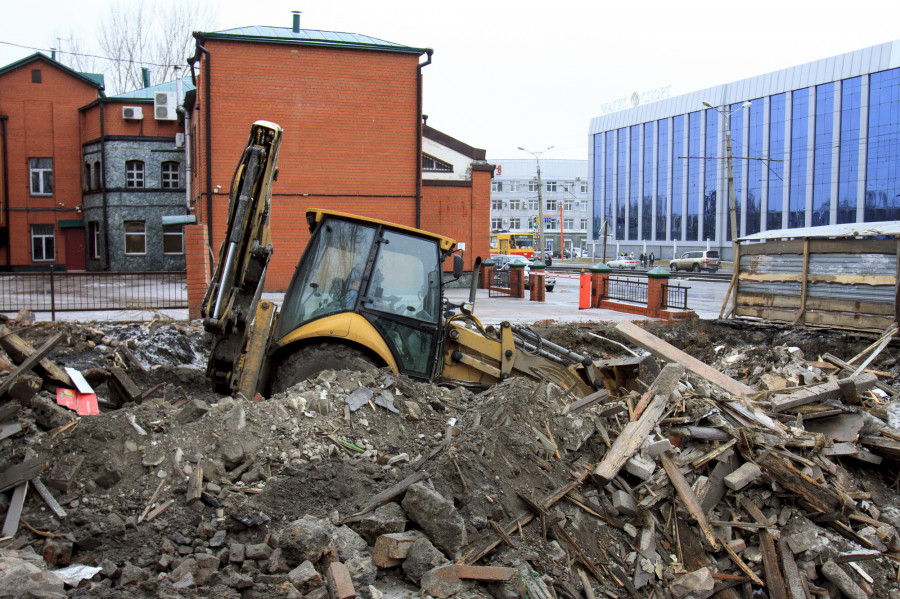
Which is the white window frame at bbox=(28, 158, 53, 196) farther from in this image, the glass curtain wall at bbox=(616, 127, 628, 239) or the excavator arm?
the glass curtain wall at bbox=(616, 127, 628, 239)

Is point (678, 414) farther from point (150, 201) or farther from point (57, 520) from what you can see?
point (150, 201)

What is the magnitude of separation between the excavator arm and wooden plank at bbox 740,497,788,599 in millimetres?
4218

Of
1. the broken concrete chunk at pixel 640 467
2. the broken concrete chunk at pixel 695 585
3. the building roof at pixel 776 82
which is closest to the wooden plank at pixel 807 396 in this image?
the broken concrete chunk at pixel 640 467

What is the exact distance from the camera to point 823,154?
175 ft

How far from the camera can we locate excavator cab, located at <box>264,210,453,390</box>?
6.32m

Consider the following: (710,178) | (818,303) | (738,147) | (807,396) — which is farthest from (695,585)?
(710,178)

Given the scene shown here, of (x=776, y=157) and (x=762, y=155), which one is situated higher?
(x=762, y=155)

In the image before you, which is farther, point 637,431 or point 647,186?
point 647,186

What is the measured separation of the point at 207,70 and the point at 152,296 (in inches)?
404

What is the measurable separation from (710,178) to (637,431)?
6213 cm

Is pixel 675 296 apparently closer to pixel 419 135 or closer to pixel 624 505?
pixel 419 135

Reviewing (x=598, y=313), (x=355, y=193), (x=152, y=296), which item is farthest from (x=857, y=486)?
(x=355, y=193)

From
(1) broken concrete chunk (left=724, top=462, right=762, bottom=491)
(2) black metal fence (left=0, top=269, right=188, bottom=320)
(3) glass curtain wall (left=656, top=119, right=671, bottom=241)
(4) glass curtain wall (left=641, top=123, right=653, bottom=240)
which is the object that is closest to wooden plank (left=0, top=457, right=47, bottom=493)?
(1) broken concrete chunk (left=724, top=462, right=762, bottom=491)

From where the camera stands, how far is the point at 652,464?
509cm
